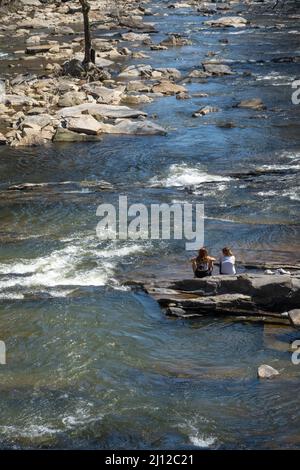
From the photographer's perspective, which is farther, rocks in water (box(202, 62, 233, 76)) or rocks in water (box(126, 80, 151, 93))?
rocks in water (box(202, 62, 233, 76))

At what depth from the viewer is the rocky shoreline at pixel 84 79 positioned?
28266mm

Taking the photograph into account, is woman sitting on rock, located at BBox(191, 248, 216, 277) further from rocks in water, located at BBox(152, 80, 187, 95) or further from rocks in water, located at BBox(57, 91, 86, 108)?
rocks in water, located at BBox(152, 80, 187, 95)

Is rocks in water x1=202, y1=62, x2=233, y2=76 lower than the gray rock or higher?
higher

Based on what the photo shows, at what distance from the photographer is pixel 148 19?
206 feet

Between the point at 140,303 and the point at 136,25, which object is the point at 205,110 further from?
the point at 136,25

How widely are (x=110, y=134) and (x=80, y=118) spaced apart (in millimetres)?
1322

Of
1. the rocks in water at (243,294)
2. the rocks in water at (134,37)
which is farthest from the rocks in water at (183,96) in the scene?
the rocks in water at (243,294)

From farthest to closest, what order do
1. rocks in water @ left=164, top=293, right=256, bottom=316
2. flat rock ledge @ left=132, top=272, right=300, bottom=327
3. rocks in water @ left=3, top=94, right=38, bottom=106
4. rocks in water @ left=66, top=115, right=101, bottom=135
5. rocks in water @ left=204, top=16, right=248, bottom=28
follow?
rocks in water @ left=204, top=16, right=248, bottom=28, rocks in water @ left=3, top=94, right=38, bottom=106, rocks in water @ left=66, top=115, right=101, bottom=135, rocks in water @ left=164, top=293, right=256, bottom=316, flat rock ledge @ left=132, top=272, right=300, bottom=327

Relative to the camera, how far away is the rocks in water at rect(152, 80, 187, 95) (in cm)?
3466

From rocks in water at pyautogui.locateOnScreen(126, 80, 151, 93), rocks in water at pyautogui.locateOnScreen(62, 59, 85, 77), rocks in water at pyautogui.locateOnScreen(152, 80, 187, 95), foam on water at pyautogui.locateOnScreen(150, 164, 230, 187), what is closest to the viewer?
foam on water at pyautogui.locateOnScreen(150, 164, 230, 187)
